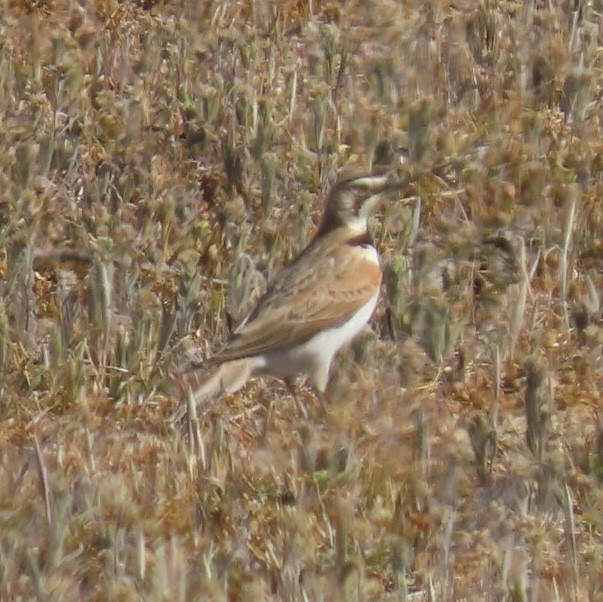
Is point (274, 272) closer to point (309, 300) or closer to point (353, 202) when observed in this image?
point (353, 202)

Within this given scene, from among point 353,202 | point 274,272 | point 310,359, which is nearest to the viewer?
point 310,359

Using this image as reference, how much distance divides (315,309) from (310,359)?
0.22 metres

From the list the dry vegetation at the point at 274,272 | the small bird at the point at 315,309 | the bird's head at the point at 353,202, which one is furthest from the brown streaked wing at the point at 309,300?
the dry vegetation at the point at 274,272

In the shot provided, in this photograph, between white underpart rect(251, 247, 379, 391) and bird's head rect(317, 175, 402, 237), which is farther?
bird's head rect(317, 175, 402, 237)

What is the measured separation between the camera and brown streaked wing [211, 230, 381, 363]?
7211mm

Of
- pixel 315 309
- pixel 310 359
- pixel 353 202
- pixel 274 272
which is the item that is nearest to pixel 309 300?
pixel 315 309

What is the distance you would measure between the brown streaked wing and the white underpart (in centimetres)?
3

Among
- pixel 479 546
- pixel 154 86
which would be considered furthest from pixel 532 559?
pixel 154 86

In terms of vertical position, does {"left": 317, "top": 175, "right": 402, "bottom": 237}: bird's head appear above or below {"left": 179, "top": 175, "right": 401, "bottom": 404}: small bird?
above

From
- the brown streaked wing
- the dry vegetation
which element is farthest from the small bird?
the dry vegetation

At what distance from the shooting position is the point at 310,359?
728 cm

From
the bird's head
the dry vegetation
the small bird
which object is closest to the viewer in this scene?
the dry vegetation

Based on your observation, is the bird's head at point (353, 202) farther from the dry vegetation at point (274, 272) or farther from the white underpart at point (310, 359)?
the white underpart at point (310, 359)

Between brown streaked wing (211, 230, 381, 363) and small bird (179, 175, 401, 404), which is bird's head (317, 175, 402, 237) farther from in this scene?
brown streaked wing (211, 230, 381, 363)
